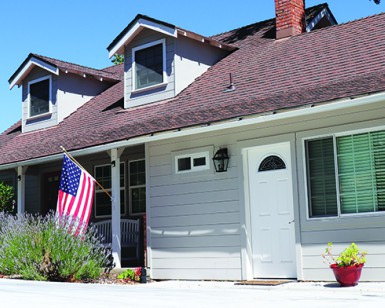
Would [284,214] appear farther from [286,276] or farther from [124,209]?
[124,209]

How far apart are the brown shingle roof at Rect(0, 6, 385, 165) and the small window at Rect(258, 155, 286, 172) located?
0.96 metres

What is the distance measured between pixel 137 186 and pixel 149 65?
2.79 meters

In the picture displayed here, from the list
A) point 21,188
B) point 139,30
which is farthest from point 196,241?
point 21,188

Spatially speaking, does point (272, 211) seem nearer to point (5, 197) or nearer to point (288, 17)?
point (288, 17)

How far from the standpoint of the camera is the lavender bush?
10828 millimetres

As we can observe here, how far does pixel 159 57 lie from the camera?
45.7ft

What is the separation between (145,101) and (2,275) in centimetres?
475

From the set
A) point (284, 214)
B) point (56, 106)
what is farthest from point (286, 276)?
point (56, 106)

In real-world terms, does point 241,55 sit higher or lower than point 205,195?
higher

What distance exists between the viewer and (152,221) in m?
12.3

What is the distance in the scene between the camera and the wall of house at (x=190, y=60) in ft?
44.7

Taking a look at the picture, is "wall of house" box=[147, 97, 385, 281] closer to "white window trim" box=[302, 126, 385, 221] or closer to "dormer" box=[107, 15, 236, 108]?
"white window trim" box=[302, 126, 385, 221]

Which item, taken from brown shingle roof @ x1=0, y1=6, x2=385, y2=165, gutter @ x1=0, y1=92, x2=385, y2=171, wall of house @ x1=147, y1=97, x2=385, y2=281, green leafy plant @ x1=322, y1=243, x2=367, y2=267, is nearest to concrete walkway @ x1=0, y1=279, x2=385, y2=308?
green leafy plant @ x1=322, y1=243, x2=367, y2=267

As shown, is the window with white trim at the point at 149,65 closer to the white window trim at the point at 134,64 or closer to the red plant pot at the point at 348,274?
the white window trim at the point at 134,64
